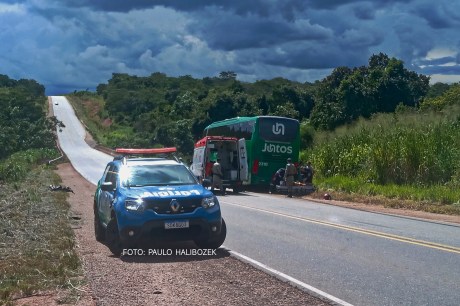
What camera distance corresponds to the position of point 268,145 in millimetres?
32781

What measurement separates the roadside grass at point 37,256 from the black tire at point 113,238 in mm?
661

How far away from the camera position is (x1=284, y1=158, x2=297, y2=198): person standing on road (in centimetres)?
2962

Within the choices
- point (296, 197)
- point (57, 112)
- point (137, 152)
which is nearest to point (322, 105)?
point (296, 197)

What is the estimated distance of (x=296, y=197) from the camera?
97.5ft

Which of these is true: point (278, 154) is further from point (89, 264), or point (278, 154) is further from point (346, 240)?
point (89, 264)

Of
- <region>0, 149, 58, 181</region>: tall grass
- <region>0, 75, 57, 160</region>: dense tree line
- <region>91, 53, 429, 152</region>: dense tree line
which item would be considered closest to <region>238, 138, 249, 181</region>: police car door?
<region>91, 53, 429, 152</region>: dense tree line

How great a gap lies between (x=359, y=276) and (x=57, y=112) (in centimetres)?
11169

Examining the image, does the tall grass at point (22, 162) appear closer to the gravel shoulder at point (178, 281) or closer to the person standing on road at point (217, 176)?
the person standing on road at point (217, 176)

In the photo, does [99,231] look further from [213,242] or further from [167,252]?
[213,242]

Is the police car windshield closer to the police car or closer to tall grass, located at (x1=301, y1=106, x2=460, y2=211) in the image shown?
the police car

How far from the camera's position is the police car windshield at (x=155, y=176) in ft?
43.5

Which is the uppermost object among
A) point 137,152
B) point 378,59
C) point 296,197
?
point 378,59

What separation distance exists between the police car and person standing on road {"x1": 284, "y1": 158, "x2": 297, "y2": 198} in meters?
16.3

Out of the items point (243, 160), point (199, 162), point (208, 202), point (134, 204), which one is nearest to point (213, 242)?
point (208, 202)
